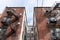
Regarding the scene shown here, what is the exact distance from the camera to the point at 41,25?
1001 inches

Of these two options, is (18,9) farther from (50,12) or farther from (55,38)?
(55,38)

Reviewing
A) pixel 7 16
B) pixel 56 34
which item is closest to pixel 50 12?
pixel 56 34

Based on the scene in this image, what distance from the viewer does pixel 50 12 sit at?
90.3ft

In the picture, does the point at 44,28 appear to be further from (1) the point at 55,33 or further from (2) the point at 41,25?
(1) the point at 55,33

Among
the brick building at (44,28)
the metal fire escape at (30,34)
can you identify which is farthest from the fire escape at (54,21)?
the metal fire escape at (30,34)

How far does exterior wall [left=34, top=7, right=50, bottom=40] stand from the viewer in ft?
76.7

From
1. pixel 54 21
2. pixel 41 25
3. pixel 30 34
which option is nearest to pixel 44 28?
pixel 41 25

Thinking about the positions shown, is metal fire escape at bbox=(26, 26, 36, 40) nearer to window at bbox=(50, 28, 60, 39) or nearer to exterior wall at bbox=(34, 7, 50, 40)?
exterior wall at bbox=(34, 7, 50, 40)

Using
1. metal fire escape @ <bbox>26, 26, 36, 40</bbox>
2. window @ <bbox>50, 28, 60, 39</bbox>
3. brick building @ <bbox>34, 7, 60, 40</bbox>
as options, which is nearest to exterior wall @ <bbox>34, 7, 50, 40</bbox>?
brick building @ <bbox>34, 7, 60, 40</bbox>

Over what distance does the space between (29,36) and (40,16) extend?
237 inches

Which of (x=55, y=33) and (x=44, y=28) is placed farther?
(x=44, y=28)

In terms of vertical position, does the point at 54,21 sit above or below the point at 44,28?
above

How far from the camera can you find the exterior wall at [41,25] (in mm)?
23378

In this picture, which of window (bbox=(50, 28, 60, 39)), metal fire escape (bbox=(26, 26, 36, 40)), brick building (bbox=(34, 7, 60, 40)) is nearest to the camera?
window (bbox=(50, 28, 60, 39))
